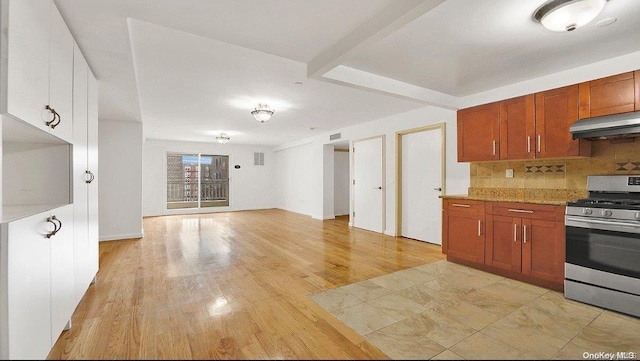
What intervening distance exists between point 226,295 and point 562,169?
3.90m

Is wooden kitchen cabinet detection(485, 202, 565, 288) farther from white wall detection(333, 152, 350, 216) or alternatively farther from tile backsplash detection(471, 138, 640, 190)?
white wall detection(333, 152, 350, 216)

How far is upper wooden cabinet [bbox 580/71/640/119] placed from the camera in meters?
2.46

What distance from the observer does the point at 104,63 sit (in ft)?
8.57

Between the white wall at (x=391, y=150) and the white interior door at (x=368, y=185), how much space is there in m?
0.19

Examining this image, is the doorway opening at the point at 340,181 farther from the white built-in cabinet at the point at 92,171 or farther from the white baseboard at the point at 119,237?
the white built-in cabinet at the point at 92,171

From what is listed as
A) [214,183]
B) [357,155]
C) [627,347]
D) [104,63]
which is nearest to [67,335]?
[104,63]

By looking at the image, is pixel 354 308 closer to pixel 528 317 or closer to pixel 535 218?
pixel 528 317

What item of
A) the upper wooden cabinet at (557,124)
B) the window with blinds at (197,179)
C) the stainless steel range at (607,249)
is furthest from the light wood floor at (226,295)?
the window with blinds at (197,179)

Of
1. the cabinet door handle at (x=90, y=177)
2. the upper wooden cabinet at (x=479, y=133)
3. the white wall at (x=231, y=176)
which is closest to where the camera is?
the cabinet door handle at (x=90, y=177)

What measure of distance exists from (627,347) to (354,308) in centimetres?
181

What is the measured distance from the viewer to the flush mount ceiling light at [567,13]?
1.85 meters

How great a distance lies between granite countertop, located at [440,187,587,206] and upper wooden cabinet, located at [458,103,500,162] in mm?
533
